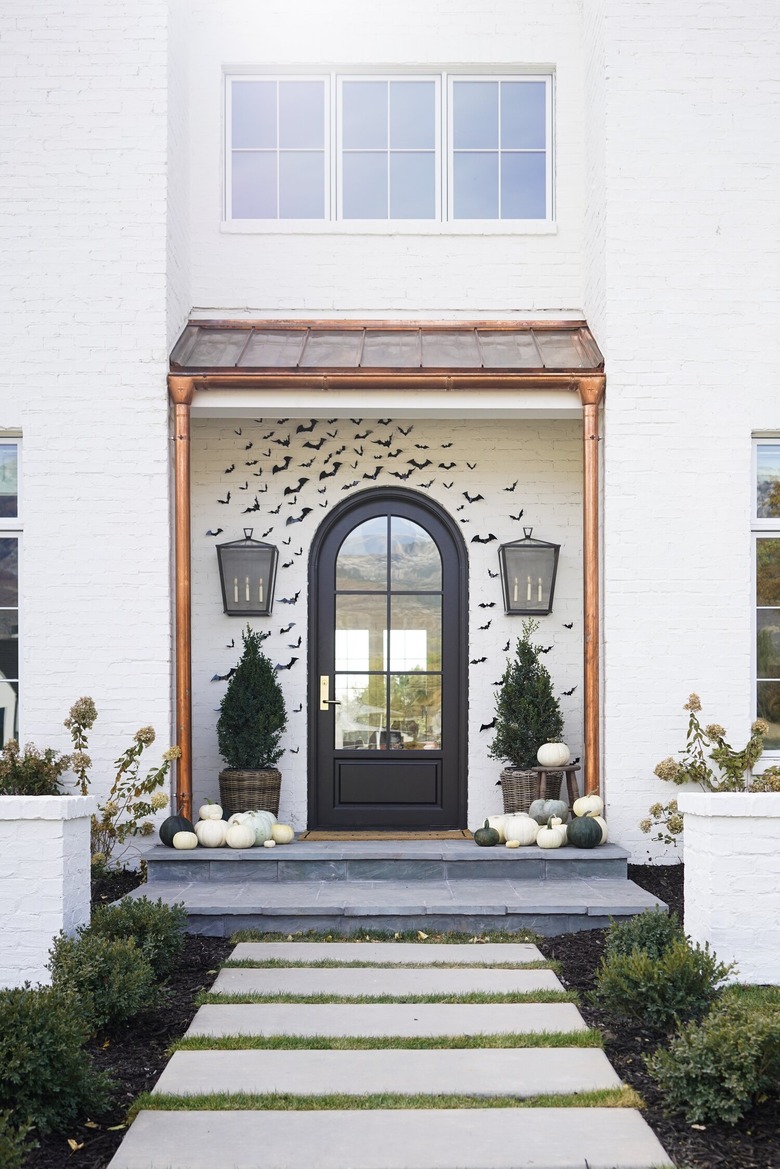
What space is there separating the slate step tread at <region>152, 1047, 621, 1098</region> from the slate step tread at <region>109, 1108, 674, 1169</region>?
0.17 metres

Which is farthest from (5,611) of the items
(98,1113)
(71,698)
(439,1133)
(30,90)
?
(439,1133)

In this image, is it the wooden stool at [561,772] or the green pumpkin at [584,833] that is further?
the wooden stool at [561,772]

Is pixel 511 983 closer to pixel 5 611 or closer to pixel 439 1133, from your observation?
pixel 439 1133

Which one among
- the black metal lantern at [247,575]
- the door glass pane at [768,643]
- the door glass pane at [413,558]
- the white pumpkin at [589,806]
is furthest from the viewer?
the door glass pane at [413,558]

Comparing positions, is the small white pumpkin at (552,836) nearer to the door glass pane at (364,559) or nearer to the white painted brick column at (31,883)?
the door glass pane at (364,559)

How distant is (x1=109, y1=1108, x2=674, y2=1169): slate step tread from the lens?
3035mm

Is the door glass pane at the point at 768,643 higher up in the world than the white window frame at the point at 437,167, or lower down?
lower down

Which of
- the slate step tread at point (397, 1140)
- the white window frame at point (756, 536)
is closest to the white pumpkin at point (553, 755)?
the white window frame at point (756, 536)

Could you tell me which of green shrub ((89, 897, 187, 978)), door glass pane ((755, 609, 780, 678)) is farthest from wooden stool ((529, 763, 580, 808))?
green shrub ((89, 897, 187, 978))

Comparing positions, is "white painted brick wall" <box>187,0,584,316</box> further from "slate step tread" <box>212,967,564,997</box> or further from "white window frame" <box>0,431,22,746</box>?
"slate step tread" <box>212,967,564,997</box>

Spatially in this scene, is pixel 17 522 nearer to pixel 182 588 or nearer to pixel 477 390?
pixel 182 588

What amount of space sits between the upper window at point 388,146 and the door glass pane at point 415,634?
268 centimetres

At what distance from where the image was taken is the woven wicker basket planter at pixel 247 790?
7125 millimetres

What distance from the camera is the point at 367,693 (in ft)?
25.1
